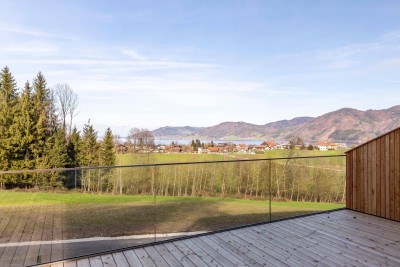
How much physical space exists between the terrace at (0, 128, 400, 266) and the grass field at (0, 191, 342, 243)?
0.01 m

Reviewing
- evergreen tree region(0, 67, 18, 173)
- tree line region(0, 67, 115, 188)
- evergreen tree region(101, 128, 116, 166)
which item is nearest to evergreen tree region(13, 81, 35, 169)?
tree line region(0, 67, 115, 188)

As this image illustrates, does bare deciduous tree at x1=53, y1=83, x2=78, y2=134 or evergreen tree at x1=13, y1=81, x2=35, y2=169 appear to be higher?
bare deciduous tree at x1=53, y1=83, x2=78, y2=134

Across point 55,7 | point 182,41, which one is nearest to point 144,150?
point 182,41

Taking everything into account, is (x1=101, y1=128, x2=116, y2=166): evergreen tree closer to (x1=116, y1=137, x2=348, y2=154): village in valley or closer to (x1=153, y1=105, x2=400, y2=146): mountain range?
(x1=116, y1=137, x2=348, y2=154): village in valley

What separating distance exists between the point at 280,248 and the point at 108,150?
71.3 feet

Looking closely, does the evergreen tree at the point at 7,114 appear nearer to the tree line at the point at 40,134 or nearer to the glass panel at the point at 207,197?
the tree line at the point at 40,134

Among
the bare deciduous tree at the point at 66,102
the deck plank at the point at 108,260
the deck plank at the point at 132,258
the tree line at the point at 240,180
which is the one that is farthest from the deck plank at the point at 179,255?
the bare deciduous tree at the point at 66,102

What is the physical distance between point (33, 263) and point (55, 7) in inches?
360

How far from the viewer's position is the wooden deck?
256 cm

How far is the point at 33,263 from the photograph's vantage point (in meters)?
2.52

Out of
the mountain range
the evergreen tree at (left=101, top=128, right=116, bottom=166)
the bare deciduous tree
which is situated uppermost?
the bare deciduous tree

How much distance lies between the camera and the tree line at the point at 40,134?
22594 mm

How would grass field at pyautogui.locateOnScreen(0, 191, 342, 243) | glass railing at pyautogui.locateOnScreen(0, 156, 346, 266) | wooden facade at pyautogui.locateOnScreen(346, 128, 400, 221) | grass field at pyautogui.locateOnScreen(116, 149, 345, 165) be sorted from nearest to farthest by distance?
1. glass railing at pyautogui.locateOnScreen(0, 156, 346, 266)
2. grass field at pyautogui.locateOnScreen(0, 191, 342, 243)
3. wooden facade at pyautogui.locateOnScreen(346, 128, 400, 221)
4. grass field at pyautogui.locateOnScreen(116, 149, 345, 165)

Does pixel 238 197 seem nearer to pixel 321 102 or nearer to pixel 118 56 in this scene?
pixel 118 56
